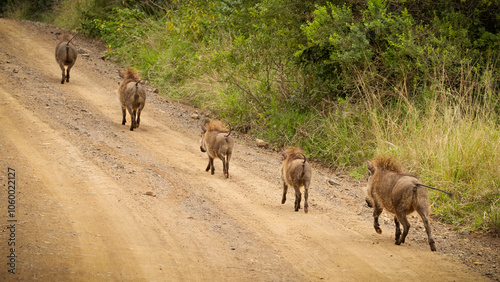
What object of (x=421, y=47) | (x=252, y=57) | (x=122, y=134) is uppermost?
(x=421, y=47)

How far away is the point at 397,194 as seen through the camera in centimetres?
563

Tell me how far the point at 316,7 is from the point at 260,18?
1351mm

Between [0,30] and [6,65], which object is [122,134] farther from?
[0,30]

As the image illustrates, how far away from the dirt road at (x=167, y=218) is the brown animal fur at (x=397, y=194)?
1.00ft

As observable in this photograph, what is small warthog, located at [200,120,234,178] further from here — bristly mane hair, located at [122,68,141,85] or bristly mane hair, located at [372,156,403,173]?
bristly mane hair, located at [122,68,141,85]

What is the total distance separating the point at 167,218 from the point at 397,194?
2.44 m

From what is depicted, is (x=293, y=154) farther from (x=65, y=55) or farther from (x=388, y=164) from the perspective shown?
(x=65, y=55)

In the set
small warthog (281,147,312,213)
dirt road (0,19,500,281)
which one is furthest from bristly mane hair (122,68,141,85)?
small warthog (281,147,312,213)

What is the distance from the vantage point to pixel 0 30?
1891 cm

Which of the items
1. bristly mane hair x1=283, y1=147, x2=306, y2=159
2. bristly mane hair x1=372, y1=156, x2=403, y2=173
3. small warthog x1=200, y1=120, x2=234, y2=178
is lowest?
small warthog x1=200, y1=120, x2=234, y2=178

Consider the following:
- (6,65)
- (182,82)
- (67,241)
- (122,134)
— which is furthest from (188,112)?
(67,241)

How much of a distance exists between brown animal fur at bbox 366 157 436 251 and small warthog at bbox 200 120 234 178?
8.37ft

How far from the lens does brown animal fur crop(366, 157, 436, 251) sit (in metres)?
5.50

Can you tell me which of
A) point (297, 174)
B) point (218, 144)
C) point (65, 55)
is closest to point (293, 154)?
point (297, 174)
